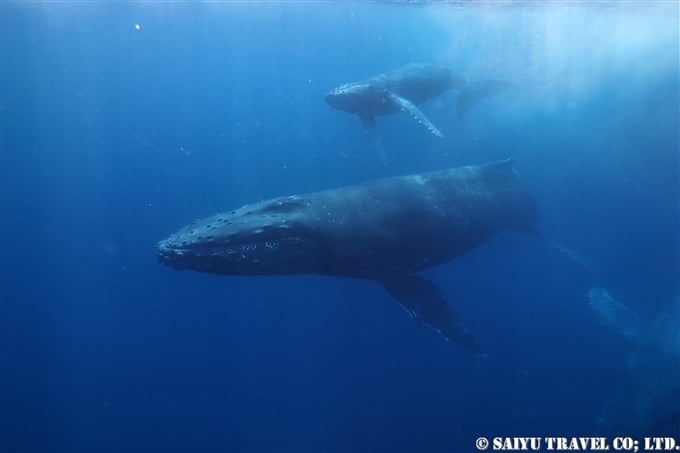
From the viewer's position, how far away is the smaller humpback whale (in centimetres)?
1403

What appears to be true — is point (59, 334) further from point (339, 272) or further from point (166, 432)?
point (339, 272)

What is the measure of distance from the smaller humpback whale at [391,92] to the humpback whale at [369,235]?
3631 mm

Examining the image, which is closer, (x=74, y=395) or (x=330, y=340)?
(x=330, y=340)

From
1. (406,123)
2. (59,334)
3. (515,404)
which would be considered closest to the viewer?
(515,404)

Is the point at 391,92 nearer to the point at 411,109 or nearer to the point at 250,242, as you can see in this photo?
the point at 411,109

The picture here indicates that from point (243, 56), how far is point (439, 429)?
75615 millimetres

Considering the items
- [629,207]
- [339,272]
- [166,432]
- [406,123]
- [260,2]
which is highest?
[260,2]

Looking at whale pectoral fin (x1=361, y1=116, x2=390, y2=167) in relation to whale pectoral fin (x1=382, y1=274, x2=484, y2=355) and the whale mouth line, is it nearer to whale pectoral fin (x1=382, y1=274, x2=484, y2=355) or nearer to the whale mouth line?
whale pectoral fin (x1=382, y1=274, x2=484, y2=355)

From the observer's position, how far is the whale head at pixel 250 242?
6.09 meters

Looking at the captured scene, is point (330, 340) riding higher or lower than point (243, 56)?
lower

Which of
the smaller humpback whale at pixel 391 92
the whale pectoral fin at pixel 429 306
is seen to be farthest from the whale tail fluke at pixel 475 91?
the whale pectoral fin at pixel 429 306

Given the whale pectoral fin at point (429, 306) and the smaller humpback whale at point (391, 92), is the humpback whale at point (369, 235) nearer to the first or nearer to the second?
the whale pectoral fin at point (429, 306)

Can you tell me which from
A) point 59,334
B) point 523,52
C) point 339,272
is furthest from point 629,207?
point 59,334

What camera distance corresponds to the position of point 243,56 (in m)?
77.7
